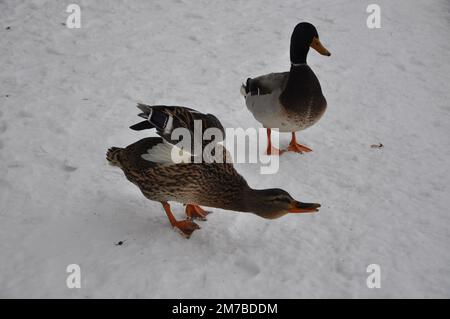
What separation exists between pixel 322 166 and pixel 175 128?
1946 mm

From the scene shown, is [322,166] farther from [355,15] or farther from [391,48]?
[355,15]

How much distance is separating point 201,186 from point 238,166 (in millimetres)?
1329

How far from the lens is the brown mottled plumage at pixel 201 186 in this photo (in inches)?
123

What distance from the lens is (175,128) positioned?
3.06 m

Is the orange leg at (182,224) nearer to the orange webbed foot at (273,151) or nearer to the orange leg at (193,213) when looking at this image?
the orange leg at (193,213)

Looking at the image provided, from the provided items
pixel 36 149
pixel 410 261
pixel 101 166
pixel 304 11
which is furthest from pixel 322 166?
pixel 304 11

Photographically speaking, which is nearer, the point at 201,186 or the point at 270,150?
the point at 201,186

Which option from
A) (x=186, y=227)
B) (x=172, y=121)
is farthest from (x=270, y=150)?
(x=172, y=121)

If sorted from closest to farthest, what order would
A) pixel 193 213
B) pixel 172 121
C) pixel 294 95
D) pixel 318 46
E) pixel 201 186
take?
pixel 172 121
pixel 201 186
pixel 193 213
pixel 294 95
pixel 318 46

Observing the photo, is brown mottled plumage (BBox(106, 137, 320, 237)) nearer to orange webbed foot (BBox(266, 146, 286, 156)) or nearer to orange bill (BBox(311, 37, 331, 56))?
orange webbed foot (BBox(266, 146, 286, 156))

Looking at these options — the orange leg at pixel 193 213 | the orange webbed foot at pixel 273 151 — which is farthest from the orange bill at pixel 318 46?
the orange leg at pixel 193 213

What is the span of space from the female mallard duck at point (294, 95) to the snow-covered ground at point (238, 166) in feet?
1.60

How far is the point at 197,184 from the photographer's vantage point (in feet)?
10.4

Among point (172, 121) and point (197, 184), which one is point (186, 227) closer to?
point (197, 184)
